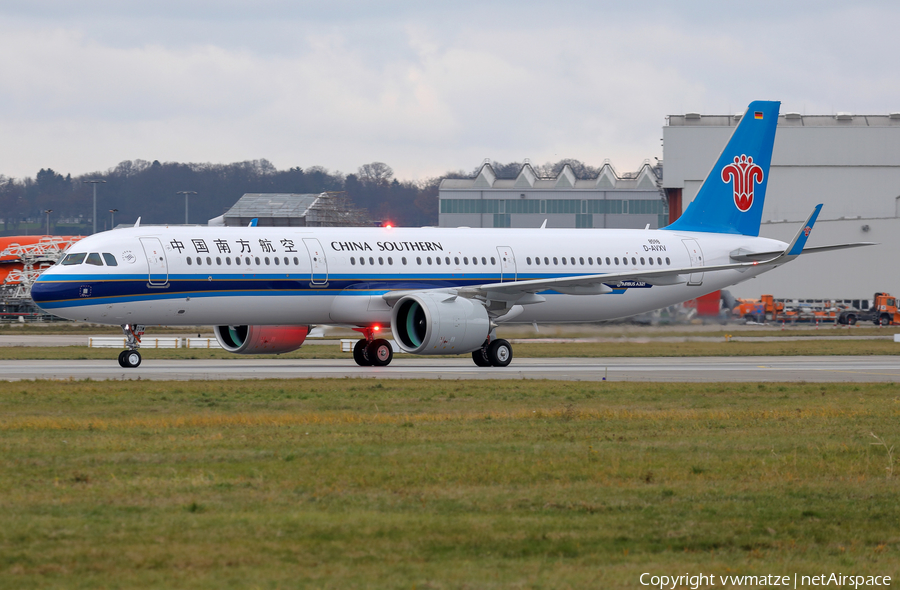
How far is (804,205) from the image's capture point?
311 ft

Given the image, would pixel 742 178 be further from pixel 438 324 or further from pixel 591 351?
pixel 438 324

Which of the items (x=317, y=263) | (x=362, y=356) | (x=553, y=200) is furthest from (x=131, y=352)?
(x=553, y=200)

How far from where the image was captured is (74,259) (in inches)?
1211

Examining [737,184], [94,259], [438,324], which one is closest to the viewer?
[94,259]

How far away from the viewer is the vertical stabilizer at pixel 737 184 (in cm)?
4200

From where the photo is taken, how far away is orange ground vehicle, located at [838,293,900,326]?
261 ft

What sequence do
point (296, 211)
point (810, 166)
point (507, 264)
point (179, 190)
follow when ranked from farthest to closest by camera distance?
point (179, 190) → point (296, 211) → point (810, 166) → point (507, 264)

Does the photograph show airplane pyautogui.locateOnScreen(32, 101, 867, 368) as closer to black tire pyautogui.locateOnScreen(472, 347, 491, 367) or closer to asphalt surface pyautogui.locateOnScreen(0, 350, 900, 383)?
black tire pyautogui.locateOnScreen(472, 347, 491, 367)

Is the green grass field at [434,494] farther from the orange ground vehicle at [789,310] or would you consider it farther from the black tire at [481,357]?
the orange ground vehicle at [789,310]

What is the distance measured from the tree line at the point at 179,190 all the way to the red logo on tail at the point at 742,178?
124192 mm

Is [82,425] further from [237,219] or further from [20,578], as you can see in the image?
[237,219]

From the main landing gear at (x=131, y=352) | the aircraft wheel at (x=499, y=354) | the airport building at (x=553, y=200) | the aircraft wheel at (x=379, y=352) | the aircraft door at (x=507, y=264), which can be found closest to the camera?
the main landing gear at (x=131, y=352)

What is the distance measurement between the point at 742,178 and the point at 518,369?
1432 cm

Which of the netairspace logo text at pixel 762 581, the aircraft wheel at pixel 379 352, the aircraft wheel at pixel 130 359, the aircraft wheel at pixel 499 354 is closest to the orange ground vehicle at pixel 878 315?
the aircraft wheel at pixel 499 354
